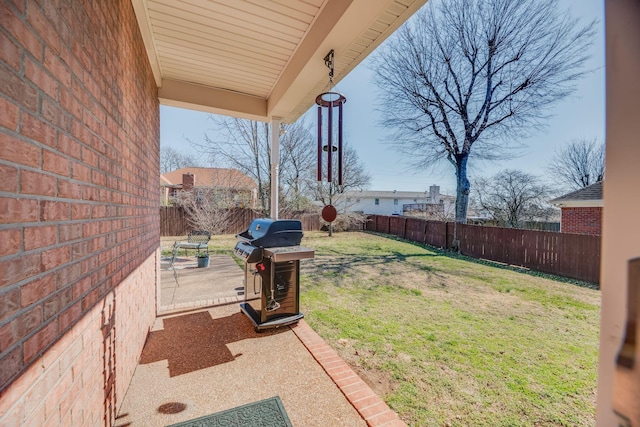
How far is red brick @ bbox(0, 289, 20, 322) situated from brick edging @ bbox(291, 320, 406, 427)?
6.67 ft

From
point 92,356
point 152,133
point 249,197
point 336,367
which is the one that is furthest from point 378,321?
point 249,197

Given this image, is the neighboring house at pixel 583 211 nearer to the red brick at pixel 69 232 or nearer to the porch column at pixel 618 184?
the porch column at pixel 618 184

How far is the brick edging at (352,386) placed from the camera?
194cm

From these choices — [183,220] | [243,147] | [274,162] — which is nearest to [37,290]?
[274,162]

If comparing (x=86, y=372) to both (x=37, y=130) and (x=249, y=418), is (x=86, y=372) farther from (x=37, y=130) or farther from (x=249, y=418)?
(x=37, y=130)

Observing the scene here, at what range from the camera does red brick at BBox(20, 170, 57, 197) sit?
0.91 metres

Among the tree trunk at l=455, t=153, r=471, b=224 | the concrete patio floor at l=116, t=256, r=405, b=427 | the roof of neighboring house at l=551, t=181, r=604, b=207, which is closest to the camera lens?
the concrete patio floor at l=116, t=256, r=405, b=427

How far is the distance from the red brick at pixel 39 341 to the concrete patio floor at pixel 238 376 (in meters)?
1.33

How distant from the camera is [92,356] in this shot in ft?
4.83

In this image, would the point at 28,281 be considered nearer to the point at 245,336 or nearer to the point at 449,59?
the point at 245,336

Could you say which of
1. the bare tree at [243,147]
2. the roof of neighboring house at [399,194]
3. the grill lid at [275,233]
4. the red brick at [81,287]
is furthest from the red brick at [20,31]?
the roof of neighboring house at [399,194]

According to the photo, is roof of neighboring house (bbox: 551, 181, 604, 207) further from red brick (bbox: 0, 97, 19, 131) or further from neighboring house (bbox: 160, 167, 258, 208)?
neighboring house (bbox: 160, 167, 258, 208)

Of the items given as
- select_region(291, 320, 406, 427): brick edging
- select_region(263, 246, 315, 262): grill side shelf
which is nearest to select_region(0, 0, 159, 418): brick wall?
select_region(263, 246, 315, 262): grill side shelf

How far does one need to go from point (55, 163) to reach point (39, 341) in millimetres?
676
